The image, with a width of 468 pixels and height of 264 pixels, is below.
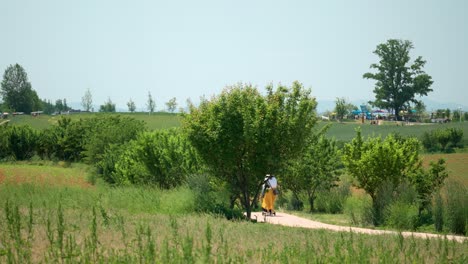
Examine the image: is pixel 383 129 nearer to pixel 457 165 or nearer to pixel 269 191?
pixel 457 165

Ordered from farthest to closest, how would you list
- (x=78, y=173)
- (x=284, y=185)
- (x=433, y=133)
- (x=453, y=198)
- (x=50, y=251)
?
(x=433, y=133)
(x=78, y=173)
(x=284, y=185)
(x=453, y=198)
(x=50, y=251)

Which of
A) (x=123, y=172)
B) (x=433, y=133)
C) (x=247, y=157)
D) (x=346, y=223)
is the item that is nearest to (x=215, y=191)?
(x=247, y=157)

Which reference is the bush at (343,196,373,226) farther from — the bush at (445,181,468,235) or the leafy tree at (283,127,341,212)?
the leafy tree at (283,127,341,212)

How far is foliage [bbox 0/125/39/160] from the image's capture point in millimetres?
72625

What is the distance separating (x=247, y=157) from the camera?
81.4ft

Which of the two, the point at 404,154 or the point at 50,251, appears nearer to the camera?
the point at 50,251

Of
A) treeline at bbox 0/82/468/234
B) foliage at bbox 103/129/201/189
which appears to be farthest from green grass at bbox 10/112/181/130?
treeline at bbox 0/82/468/234

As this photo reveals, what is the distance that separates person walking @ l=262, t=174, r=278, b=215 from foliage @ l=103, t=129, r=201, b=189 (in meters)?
4.90

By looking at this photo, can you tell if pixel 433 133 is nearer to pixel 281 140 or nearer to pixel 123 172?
pixel 123 172

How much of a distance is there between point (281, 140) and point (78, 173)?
37.1 metres

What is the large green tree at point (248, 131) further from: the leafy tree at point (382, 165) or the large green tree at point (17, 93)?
the large green tree at point (17, 93)

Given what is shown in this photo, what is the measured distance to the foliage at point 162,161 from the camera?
104 ft

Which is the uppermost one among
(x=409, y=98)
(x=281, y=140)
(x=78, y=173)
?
(x=409, y=98)

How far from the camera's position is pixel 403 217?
23.3 metres
